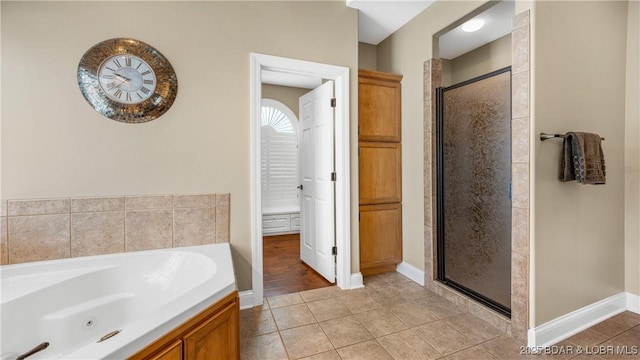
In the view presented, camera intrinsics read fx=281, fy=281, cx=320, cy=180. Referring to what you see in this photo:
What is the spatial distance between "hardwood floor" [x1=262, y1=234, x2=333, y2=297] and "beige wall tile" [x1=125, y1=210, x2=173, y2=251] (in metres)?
1.05

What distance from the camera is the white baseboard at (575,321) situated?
1.84 metres

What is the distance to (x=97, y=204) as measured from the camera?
2.01 metres

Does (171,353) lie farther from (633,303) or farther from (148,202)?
(633,303)

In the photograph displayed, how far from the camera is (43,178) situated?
6.24ft

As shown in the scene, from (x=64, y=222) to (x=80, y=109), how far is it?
790 mm

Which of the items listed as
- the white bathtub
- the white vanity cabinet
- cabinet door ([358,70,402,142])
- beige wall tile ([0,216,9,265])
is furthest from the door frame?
the white vanity cabinet

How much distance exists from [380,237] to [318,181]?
90 cm

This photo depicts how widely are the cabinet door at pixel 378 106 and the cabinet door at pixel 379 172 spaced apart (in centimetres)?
10

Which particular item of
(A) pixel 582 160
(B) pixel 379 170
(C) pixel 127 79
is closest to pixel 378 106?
(B) pixel 379 170

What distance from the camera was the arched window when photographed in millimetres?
4951

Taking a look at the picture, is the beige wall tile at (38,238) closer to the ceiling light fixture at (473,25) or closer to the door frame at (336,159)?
the door frame at (336,159)

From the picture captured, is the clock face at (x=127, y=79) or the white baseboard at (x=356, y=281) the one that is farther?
the white baseboard at (x=356, y=281)

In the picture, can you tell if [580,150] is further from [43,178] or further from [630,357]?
[43,178]

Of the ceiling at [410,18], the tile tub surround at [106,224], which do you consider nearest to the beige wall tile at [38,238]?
the tile tub surround at [106,224]
